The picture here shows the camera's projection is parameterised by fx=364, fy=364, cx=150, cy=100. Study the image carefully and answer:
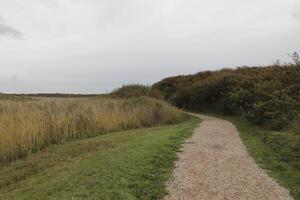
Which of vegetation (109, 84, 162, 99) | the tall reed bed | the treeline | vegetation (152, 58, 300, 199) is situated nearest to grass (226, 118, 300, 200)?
vegetation (152, 58, 300, 199)

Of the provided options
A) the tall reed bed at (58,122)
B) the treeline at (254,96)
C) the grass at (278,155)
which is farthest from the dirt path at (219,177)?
the tall reed bed at (58,122)

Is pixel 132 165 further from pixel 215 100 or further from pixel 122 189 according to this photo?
pixel 215 100

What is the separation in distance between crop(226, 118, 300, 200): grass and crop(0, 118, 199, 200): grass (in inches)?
87.7

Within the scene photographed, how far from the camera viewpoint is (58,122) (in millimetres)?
12672

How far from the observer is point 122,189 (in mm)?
6152

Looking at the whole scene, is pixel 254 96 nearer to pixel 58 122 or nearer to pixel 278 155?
pixel 278 155

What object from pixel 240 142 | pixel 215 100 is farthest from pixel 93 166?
pixel 215 100

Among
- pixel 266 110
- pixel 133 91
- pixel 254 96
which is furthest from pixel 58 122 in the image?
pixel 133 91

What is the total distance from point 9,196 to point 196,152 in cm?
511

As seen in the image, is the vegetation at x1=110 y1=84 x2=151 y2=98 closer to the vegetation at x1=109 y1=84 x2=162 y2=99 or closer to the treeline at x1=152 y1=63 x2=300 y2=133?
the vegetation at x1=109 y1=84 x2=162 y2=99

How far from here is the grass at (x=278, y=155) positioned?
23.8 ft

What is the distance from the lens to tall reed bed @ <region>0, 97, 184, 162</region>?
1051 centimetres

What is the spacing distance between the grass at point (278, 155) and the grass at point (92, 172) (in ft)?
7.30

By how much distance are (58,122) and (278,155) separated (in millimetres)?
7278
